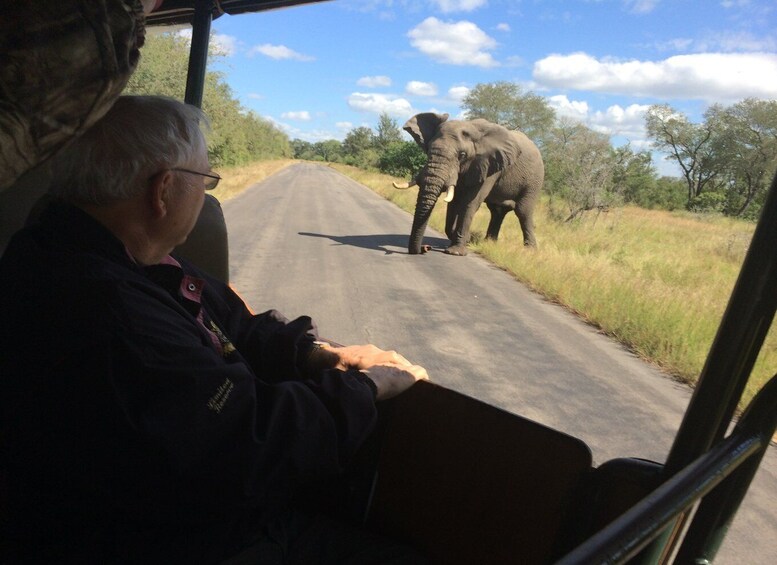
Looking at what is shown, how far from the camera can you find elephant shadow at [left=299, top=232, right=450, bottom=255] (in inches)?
432

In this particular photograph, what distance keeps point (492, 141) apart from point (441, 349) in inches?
267

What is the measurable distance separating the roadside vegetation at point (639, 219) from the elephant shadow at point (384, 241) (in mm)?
769

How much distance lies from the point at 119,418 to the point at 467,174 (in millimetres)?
10476

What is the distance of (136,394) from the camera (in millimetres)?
1077

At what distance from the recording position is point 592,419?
4.09 m

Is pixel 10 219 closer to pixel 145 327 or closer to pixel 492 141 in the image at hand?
pixel 145 327

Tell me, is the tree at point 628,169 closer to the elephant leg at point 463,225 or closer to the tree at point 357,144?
the elephant leg at point 463,225

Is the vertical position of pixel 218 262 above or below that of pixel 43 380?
below

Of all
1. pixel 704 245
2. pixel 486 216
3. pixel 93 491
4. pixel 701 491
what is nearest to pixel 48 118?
pixel 93 491

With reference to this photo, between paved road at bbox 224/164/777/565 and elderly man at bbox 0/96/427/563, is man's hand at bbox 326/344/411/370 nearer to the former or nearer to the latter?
elderly man at bbox 0/96/427/563

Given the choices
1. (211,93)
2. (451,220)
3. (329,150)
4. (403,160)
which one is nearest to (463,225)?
(451,220)

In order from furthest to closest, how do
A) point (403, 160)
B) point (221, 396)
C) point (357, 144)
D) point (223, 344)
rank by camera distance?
point (357, 144), point (403, 160), point (223, 344), point (221, 396)

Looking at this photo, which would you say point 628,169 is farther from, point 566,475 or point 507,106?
point 566,475

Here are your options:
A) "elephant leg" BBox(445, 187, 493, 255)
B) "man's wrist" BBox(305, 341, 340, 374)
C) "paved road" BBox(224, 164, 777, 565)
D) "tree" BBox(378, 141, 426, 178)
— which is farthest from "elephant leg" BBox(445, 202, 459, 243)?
"tree" BBox(378, 141, 426, 178)
